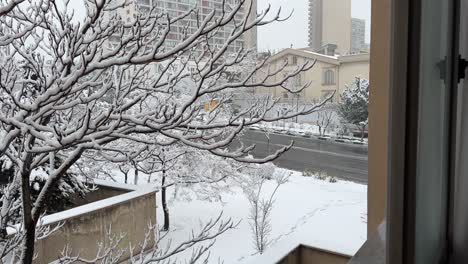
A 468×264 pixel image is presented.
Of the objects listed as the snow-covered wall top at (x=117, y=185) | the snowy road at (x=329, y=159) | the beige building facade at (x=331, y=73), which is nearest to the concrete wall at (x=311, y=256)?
the beige building facade at (x=331, y=73)

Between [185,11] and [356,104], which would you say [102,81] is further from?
[356,104]

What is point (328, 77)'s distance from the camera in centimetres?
393

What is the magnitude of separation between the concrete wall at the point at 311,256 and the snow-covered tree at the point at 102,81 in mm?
1092

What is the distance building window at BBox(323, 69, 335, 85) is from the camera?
12.4 feet

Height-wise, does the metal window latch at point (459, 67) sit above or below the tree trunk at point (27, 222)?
above

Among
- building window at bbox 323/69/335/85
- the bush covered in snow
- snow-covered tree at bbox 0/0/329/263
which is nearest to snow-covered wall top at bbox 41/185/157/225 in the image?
the bush covered in snow

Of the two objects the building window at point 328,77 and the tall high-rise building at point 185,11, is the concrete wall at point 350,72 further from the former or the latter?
the tall high-rise building at point 185,11

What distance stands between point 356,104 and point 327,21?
5.98ft

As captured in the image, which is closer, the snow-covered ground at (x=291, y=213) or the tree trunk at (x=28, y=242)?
the tree trunk at (x=28, y=242)

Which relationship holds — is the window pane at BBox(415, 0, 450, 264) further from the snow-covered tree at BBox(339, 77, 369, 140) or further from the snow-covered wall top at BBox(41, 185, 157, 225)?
the snow-covered tree at BBox(339, 77, 369, 140)

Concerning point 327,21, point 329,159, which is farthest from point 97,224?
point 329,159

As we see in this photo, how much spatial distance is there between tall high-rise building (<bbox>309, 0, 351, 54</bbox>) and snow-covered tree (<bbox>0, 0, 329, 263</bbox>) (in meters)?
1.50

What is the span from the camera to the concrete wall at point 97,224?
9.65 feet

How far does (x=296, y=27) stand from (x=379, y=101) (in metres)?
2.30
